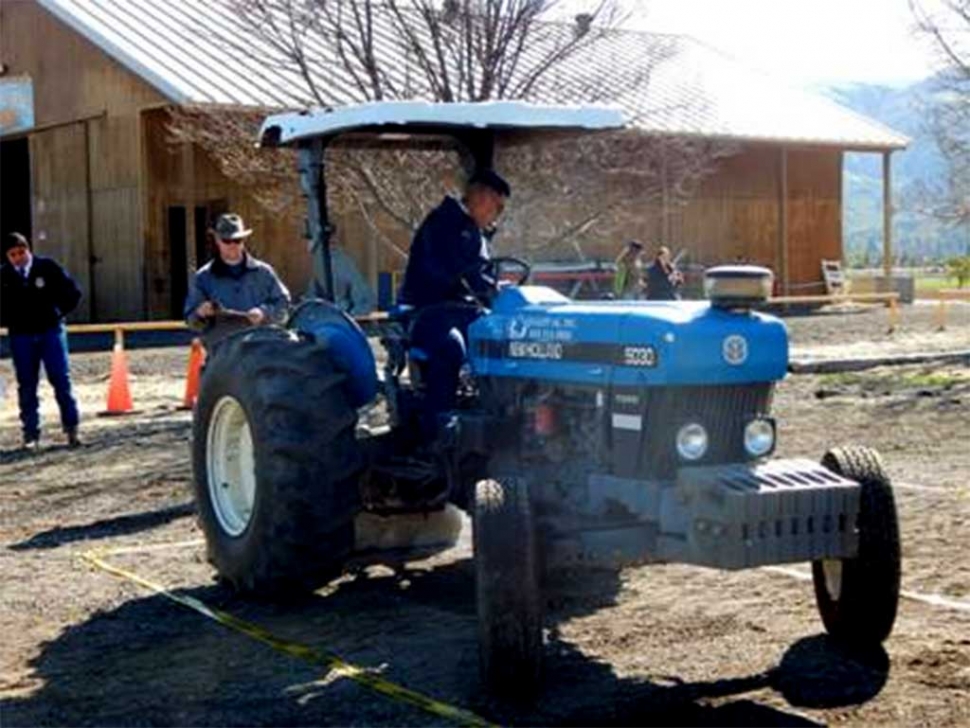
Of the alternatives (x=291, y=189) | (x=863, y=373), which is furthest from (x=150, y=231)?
(x=863, y=373)

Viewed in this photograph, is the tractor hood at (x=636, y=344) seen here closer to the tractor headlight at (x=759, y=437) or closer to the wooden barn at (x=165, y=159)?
the tractor headlight at (x=759, y=437)

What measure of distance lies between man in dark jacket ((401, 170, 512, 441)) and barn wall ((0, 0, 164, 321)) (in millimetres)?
24010

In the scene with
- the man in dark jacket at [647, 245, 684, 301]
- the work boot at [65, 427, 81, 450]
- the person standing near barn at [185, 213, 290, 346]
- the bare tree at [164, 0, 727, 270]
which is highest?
the bare tree at [164, 0, 727, 270]

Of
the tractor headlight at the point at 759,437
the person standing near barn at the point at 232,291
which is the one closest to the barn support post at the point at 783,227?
the person standing near barn at the point at 232,291

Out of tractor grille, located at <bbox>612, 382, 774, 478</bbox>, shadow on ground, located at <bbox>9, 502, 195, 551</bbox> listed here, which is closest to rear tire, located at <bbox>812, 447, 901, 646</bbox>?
tractor grille, located at <bbox>612, 382, 774, 478</bbox>

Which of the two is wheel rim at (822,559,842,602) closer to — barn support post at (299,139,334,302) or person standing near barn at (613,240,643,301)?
barn support post at (299,139,334,302)

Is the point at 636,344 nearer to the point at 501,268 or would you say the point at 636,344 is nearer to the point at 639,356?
the point at 639,356

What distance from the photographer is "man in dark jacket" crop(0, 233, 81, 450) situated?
14016mm

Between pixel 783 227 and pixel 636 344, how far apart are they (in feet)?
111

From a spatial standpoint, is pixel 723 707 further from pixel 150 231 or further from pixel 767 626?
pixel 150 231

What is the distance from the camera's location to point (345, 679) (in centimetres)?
663

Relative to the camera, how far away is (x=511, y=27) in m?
15.4

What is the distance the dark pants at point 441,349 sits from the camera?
7629mm

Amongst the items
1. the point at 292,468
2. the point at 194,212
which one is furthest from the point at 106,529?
the point at 194,212
